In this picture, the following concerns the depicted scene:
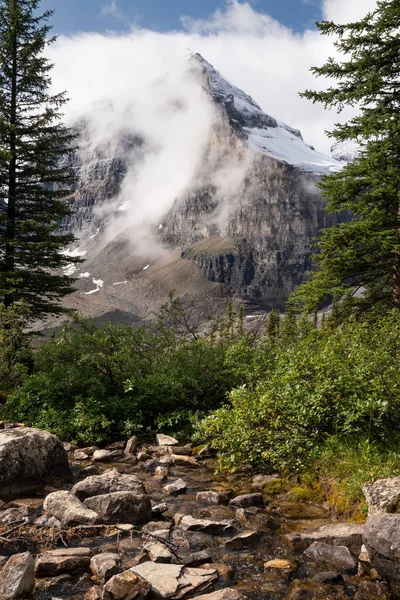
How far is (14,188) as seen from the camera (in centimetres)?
2244

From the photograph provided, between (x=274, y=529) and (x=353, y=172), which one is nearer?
(x=274, y=529)

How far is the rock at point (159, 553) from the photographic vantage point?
5305 millimetres

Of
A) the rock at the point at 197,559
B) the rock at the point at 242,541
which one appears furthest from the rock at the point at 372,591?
the rock at the point at 197,559

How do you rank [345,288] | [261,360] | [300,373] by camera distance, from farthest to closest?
→ [345,288]
[261,360]
[300,373]

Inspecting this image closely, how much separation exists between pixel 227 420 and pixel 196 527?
256cm

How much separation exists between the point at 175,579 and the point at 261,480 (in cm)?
396

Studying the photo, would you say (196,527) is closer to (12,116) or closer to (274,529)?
(274,529)

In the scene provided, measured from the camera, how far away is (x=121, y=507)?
655 cm

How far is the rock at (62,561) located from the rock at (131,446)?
5.10 m

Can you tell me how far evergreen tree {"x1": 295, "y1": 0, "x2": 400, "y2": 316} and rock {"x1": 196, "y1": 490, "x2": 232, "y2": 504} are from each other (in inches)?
361

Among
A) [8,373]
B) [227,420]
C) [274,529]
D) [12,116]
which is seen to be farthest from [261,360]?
[12,116]

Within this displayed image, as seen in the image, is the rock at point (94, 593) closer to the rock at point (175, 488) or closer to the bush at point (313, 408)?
the rock at point (175, 488)

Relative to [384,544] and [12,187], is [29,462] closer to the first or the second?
[384,544]

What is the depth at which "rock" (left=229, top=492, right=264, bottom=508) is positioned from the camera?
286 inches
